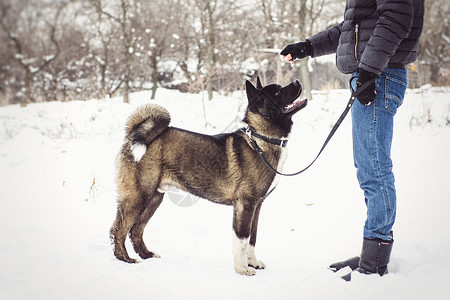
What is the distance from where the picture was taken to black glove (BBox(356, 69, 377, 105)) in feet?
6.12

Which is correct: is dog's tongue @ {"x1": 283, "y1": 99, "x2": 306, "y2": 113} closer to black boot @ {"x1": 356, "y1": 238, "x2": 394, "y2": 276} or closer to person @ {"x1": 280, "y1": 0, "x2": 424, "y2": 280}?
person @ {"x1": 280, "y1": 0, "x2": 424, "y2": 280}

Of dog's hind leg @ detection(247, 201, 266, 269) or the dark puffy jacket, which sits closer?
the dark puffy jacket

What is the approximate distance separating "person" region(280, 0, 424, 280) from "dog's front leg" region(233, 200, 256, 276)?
2.50 feet

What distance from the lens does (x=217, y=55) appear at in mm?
14953

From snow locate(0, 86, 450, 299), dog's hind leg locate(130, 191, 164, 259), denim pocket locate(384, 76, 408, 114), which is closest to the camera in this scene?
denim pocket locate(384, 76, 408, 114)

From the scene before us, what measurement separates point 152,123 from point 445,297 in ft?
7.69

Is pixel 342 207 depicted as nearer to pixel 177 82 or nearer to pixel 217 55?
Result: pixel 217 55

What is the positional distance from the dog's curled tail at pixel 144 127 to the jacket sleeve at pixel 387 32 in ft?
5.35

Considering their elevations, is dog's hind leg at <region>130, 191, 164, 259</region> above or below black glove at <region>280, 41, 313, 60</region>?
below

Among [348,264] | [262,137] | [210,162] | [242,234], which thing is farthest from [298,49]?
[348,264]

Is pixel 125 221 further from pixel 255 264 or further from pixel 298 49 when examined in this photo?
pixel 298 49

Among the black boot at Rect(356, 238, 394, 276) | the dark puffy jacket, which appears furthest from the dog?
the black boot at Rect(356, 238, 394, 276)

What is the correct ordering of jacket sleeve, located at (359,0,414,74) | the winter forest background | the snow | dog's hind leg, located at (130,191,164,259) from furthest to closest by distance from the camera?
the winter forest background
dog's hind leg, located at (130,191,164,259)
the snow
jacket sleeve, located at (359,0,414,74)

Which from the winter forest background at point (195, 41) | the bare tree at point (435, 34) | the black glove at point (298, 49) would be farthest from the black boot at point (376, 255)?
the bare tree at point (435, 34)
